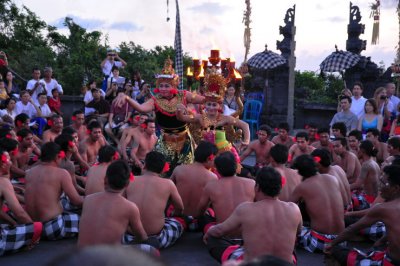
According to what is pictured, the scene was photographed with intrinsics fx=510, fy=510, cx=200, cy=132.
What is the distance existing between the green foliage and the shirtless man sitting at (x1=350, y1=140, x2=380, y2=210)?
12089mm

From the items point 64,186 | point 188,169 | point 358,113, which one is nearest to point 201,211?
point 188,169

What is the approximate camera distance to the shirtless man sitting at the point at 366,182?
234 inches

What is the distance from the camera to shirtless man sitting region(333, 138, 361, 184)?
256 inches

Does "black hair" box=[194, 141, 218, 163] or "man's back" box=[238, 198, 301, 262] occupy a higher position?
"black hair" box=[194, 141, 218, 163]

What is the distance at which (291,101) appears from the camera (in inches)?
591

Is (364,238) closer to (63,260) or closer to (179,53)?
(63,260)

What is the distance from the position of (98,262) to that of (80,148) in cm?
653

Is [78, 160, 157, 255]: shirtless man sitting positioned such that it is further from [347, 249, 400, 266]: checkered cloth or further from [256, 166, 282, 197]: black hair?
[347, 249, 400, 266]: checkered cloth

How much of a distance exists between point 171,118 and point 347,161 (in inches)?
94.7

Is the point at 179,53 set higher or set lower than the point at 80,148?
higher

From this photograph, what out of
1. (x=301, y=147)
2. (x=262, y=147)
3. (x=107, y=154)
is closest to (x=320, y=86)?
(x=262, y=147)

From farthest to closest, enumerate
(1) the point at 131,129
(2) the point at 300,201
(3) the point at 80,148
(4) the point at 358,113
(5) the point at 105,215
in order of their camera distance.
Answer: (4) the point at 358,113, (1) the point at 131,129, (3) the point at 80,148, (2) the point at 300,201, (5) the point at 105,215

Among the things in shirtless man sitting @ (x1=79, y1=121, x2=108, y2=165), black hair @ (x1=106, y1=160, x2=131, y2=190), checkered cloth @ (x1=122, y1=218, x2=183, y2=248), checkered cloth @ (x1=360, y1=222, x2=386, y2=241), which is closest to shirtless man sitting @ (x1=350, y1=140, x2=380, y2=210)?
checkered cloth @ (x1=360, y1=222, x2=386, y2=241)

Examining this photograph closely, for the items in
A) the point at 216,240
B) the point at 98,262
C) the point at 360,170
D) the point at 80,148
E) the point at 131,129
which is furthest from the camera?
the point at 131,129
